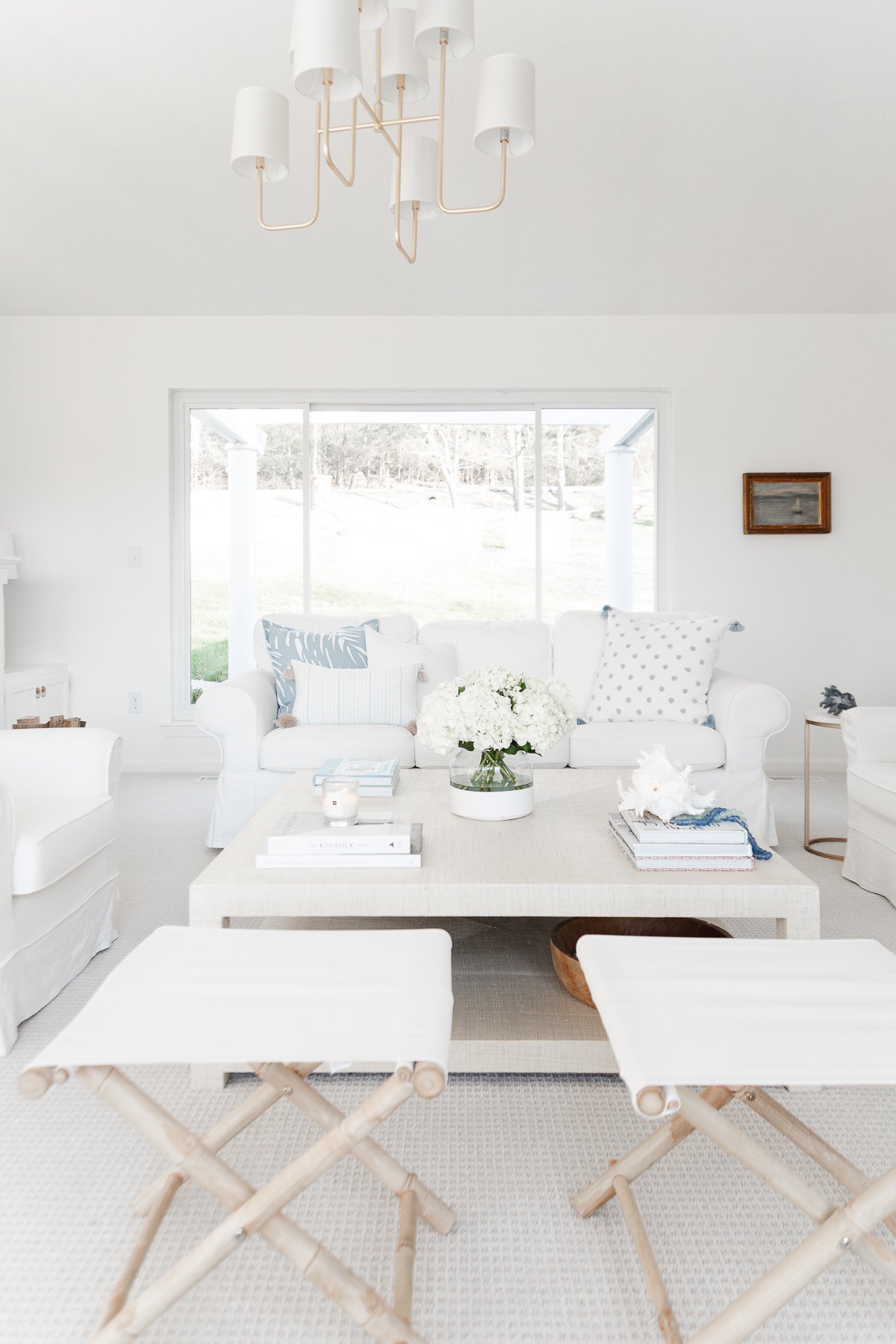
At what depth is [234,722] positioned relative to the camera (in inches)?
125

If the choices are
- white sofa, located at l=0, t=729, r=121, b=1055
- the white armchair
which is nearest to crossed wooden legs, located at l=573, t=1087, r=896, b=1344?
white sofa, located at l=0, t=729, r=121, b=1055

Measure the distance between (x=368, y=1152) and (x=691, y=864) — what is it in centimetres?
85

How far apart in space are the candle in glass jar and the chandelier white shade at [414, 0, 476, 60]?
1.67 metres

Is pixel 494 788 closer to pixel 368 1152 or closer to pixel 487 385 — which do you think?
pixel 368 1152

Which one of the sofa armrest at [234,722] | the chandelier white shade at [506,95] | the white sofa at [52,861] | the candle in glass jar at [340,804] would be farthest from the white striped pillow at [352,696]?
the chandelier white shade at [506,95]

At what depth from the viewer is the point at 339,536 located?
201 inches

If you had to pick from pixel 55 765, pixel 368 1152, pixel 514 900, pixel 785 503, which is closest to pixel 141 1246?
pixel 368 1152

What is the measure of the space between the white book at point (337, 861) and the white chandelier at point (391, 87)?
1.31m

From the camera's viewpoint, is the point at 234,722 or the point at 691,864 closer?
the point at 691,864

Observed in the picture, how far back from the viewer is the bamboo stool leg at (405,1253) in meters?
1.10

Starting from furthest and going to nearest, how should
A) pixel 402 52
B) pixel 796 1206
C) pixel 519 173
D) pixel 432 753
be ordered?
pixel 519 173 < pixel 432 753 < pixel 402 52 < pixel 796 1206

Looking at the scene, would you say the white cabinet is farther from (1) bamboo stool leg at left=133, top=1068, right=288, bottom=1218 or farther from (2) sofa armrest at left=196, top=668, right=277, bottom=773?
(1) bamboo stool leg at left=133, top=1068, right=288, bottom=1218

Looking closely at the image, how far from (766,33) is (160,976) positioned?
10.5ft

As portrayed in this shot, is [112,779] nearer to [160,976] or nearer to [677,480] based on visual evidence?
[160,976]
